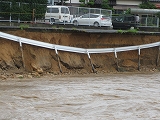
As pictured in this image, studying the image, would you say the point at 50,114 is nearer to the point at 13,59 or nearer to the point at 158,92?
the point at 158,92

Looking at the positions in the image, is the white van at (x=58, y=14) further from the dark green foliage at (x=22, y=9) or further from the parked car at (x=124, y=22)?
the parked car at (x=124, y=22)

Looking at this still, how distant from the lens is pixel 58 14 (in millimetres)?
35688

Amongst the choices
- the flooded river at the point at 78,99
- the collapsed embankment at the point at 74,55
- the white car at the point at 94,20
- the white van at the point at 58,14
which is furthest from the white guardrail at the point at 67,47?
the white van at the point at 58,14

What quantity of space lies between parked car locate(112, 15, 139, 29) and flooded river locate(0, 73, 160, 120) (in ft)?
47.7

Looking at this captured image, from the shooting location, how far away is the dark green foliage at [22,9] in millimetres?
29484

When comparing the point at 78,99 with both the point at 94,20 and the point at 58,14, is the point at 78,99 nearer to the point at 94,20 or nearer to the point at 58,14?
the point at 58,14

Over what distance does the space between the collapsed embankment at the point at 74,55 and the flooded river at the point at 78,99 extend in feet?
5.95

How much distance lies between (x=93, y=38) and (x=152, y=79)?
5.71 m

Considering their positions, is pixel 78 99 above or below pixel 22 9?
below

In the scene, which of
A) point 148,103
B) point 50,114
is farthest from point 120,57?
point 50,114

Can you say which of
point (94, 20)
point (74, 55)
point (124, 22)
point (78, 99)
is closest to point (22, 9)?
point (74, 55)

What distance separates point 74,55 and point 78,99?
10317 mm

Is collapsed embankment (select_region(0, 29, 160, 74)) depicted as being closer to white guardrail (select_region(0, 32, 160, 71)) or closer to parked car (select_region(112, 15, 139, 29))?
white guardrail (select_region(0, 32, 160, 71))

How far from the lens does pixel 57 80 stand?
23.1 metres
